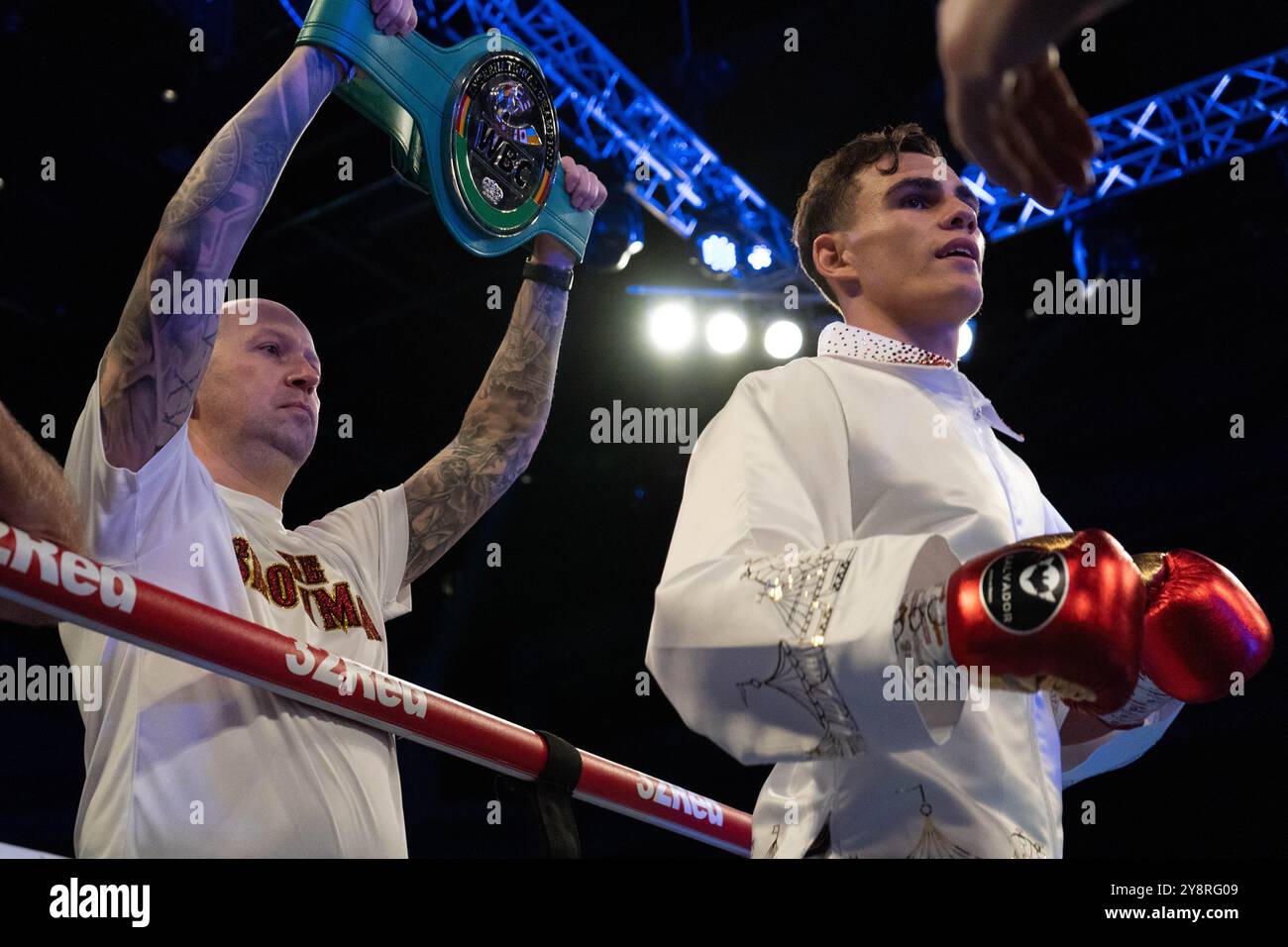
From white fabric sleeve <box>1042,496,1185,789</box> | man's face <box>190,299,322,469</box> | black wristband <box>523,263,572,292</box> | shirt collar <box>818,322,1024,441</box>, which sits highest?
black wristband <box>523,263,572,292</box>

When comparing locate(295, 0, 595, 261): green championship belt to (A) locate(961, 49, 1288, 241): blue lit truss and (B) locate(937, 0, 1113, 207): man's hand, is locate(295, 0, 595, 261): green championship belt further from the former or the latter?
(A) locate(961, 49, 1288, 241): blue lit truss

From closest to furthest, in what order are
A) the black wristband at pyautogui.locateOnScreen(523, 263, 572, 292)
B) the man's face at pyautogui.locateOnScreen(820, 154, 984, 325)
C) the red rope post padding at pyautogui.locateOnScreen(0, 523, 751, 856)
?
the red rope post padding at pyautogui.locateOnScreen(0, 523, 751, 856) < the man's face at pyautogui.locateOnScreen(820, 154, 984, 325) < the black wristband at pyautogui.locateOnScreen(523, 263, 572, 292)

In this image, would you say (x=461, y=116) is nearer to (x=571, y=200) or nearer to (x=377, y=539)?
(x=571, y=200)

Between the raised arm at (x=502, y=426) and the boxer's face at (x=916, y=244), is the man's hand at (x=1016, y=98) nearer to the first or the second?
the boxer's face at (x=916, y=244)

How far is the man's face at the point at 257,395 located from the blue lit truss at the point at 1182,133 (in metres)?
2.72

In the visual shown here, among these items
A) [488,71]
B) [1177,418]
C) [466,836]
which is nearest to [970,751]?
[488,71]

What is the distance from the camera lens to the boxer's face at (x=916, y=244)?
1751 mm

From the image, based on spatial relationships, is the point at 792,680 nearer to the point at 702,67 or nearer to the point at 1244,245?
the point at 702,67

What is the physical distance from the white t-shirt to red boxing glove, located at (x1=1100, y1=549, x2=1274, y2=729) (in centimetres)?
114

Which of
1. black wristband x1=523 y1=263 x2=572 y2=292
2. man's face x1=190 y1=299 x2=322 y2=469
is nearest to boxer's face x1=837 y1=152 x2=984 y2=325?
black wristband x1=523 y1=263 x2=572 y2=292

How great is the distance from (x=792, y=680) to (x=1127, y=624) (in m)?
0.30

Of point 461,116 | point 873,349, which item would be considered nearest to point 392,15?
point 461,116

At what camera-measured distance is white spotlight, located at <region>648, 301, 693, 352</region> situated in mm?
5137

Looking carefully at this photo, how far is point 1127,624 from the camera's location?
113cm
